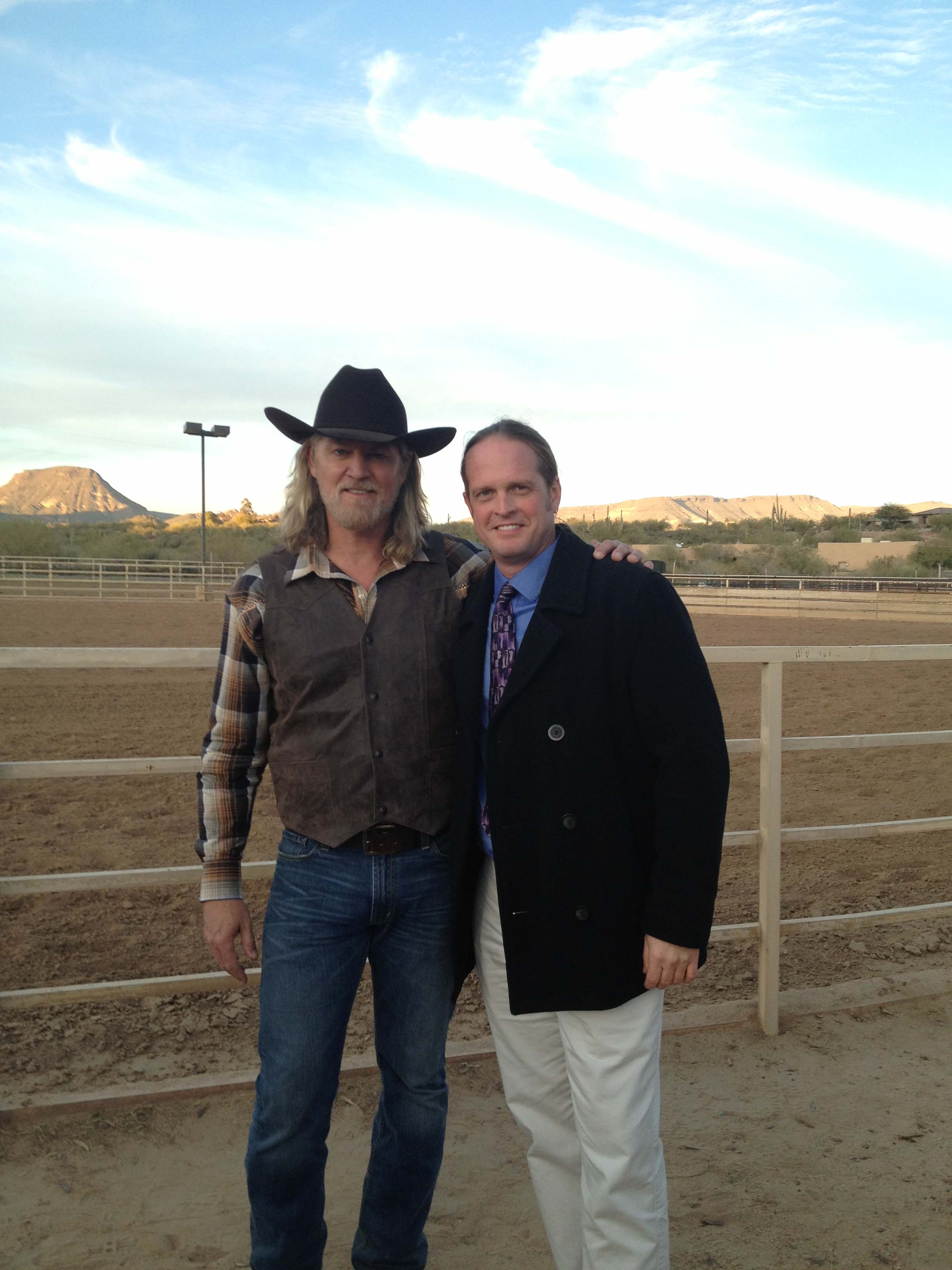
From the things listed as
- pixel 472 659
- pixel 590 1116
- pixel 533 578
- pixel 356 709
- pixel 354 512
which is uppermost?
pixel 354 512

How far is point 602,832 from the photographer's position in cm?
174

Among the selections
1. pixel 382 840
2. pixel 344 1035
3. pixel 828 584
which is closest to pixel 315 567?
pixel 382 840

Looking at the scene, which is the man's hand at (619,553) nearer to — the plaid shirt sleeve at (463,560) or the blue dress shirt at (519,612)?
the blue dress shirt at (519,612)

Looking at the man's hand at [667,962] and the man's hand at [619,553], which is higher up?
the man's hand at [619,553]

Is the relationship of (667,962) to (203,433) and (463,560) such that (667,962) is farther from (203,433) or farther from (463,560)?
(203,433)

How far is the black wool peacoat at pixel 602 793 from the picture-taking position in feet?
5.60

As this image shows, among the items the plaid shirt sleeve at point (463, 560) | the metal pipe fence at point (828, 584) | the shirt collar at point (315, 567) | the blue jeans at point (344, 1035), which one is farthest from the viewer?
the metal pipe fence at point (828, 584)

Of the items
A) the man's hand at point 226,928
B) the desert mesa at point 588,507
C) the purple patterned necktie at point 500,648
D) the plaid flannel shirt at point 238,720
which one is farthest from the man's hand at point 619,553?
the desert mesa at point 588,507

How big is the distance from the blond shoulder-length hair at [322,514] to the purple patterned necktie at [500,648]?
257 mm

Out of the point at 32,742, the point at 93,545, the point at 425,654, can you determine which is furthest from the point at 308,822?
the point at 93,545

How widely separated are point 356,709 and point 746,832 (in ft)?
6.28

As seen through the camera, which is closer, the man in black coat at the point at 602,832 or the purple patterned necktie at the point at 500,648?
the man in black coat at the point at 602,832

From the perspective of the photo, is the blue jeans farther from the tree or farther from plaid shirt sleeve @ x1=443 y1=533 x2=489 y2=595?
the tree

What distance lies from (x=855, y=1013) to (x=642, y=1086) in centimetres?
188
